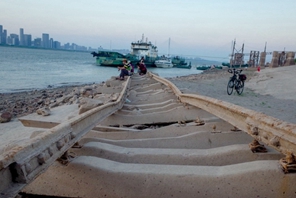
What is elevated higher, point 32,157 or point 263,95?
point 32,157

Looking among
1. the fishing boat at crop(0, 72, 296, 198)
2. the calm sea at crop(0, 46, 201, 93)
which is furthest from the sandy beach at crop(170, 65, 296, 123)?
the calm sea at crop(0, 46, 201, 93)

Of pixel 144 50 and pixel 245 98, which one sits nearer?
pixel 245 98

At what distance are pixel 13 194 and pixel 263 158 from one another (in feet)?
6.80

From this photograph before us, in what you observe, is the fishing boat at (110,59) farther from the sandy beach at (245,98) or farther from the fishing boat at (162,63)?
the sandy beach at (245,98)

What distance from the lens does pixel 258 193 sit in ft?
6.73

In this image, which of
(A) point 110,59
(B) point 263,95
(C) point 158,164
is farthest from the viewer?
(A) point 110,59

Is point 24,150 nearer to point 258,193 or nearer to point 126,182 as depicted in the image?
point 126,182

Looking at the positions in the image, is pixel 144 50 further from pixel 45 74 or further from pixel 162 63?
pixel 45 74

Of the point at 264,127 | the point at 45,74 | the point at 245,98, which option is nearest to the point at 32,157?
the point at 264,127

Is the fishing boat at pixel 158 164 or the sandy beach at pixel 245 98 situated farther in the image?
the sandy beach at pixel 245 98

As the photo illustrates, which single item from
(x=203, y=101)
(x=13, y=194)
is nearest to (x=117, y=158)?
(x=13, y=194)

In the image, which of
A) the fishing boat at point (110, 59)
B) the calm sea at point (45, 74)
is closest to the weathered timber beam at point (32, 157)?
the calm sea at point (45, 74)

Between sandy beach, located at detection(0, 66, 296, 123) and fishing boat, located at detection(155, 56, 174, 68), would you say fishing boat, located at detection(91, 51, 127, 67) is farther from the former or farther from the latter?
sandy beach, located at detection(0, 66, 296, 123)

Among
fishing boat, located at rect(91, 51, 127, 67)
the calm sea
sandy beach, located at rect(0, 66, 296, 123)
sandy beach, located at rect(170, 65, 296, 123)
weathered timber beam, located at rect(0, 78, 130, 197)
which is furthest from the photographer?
fishing boat, located at rect(91, 51, 127, 67)
